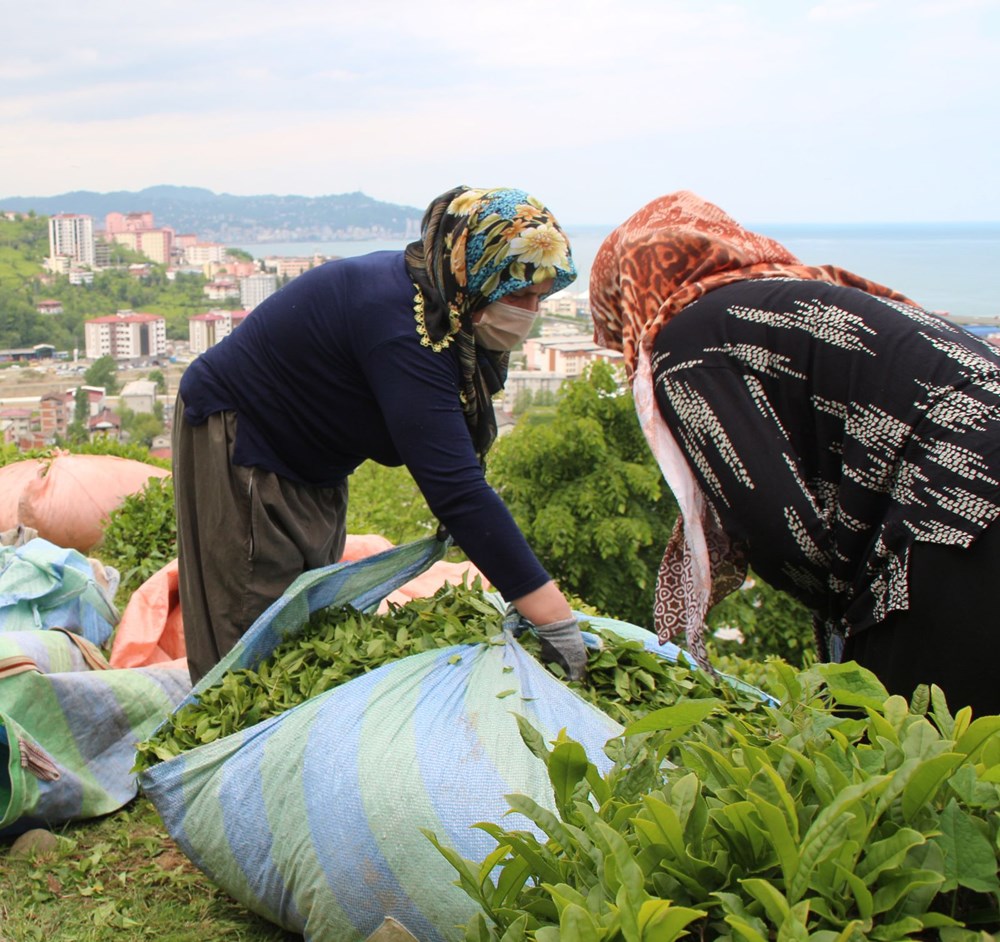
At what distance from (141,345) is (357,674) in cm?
2246

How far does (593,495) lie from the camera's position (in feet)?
20.8

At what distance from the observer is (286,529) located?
2.48 metres

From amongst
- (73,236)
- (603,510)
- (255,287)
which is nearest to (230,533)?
(603,510)

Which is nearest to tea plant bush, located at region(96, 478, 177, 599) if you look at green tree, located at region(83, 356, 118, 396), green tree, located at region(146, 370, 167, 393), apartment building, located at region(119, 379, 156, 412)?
apartment building, located at region(119, 379, 156, 412)

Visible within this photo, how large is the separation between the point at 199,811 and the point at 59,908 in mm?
494

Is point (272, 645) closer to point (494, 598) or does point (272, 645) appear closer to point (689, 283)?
point (494, 598)

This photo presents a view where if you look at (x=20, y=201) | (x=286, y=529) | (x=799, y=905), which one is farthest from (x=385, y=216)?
(x=799, y=905)

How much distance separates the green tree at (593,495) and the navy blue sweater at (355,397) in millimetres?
3876

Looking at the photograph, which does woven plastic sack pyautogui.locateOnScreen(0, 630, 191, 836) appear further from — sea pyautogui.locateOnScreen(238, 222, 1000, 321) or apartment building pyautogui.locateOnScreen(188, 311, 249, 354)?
apartment building pyautogui.locateOnScreen(188, 311, 249, 354)

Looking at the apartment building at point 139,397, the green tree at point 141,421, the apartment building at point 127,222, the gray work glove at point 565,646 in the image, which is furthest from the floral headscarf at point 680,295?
the apartment building at point 127,222

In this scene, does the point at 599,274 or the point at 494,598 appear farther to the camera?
the point at 494,598

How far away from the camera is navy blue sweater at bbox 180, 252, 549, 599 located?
2045 millimetres

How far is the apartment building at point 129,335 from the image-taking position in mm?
22703

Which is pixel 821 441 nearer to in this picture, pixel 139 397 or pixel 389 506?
pixel 389 506
